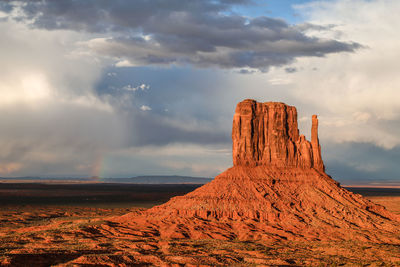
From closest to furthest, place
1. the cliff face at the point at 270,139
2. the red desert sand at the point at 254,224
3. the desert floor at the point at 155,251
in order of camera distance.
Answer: the desert floor at the point at 155,251 < the red desert sand at the point at 254,224 < the cliff face at the point at 270,139

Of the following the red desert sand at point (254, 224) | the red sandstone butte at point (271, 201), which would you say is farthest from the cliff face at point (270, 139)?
the red desert sand at point (254, 224)

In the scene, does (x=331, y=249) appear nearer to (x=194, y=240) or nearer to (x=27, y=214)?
(x=194, y=240)

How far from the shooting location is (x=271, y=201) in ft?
195

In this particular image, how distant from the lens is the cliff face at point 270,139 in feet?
214

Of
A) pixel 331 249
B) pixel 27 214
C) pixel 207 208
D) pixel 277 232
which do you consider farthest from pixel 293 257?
pixel 27 214

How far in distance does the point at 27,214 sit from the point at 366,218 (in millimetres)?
61838

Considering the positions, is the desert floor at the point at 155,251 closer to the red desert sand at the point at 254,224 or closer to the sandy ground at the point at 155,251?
the sandy ground at the point at 155,251

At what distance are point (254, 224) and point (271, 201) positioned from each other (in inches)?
205

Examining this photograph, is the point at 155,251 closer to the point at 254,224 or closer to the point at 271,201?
the point at 254,224

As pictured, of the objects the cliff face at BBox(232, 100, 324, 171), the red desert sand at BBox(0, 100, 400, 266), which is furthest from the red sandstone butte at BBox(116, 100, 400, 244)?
the red desert sand at BBox(0, 100, 400, 266)

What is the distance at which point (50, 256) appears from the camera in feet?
121

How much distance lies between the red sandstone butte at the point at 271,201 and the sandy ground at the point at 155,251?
394 centimetres

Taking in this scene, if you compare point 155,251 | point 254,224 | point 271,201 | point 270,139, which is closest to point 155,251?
point 155,251

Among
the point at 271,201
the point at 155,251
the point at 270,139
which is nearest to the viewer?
the point at 155,251
